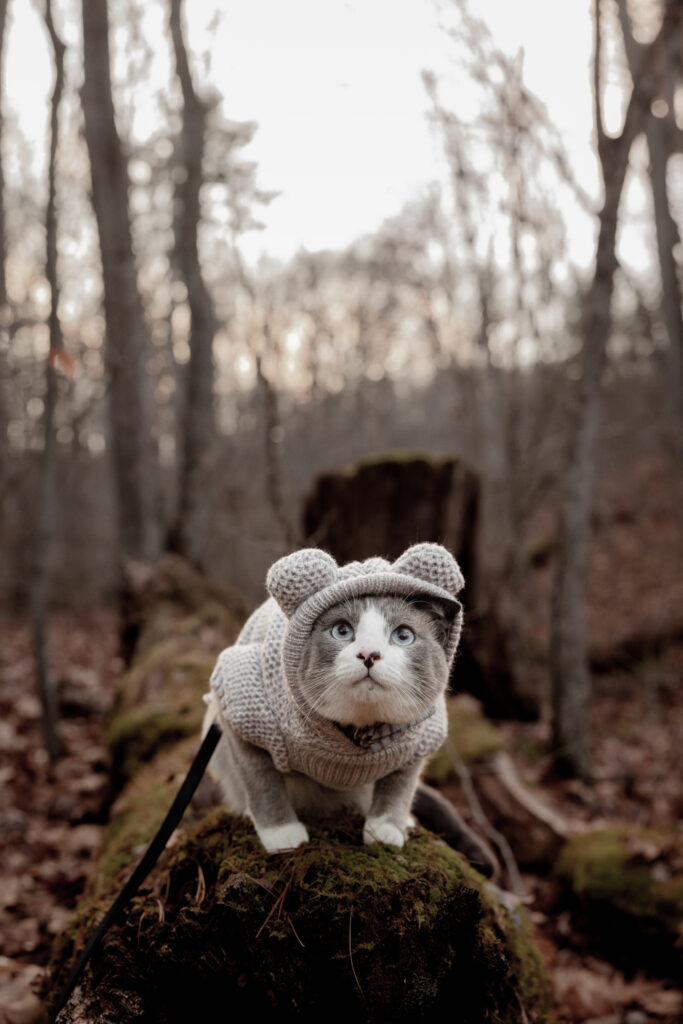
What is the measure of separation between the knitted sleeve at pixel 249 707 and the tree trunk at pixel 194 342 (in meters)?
6.89

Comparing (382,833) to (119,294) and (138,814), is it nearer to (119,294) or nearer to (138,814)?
(138,814)

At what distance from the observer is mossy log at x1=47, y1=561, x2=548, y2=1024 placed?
5.89ft

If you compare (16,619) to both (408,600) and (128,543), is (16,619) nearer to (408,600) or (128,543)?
(128,543)

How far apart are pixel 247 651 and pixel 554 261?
24.3ft

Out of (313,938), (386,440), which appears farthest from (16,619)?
(386,440)

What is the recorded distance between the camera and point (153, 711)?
13.9 feet

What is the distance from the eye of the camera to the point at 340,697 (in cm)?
175

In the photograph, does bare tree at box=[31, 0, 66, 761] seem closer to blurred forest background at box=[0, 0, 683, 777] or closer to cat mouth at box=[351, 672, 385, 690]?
blurred forest background at box=[0, 0, 683, 777]

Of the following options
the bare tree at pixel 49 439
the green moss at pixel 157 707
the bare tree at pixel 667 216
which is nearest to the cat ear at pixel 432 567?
the green moss at pixel 157 707

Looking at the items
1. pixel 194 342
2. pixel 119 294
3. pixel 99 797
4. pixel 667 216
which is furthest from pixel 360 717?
pixel 667 216

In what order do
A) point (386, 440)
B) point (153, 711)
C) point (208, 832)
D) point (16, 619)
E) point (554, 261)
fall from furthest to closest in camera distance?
point (386, 440) < point (16, 619) < point (554, 261) < point (153, 711) < point (208, 832)

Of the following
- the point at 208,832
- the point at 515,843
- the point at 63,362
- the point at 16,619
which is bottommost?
the point at 16,619

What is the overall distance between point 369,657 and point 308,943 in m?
0.73

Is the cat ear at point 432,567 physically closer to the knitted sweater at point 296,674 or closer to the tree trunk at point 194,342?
the knitted sweater at point 296,674
